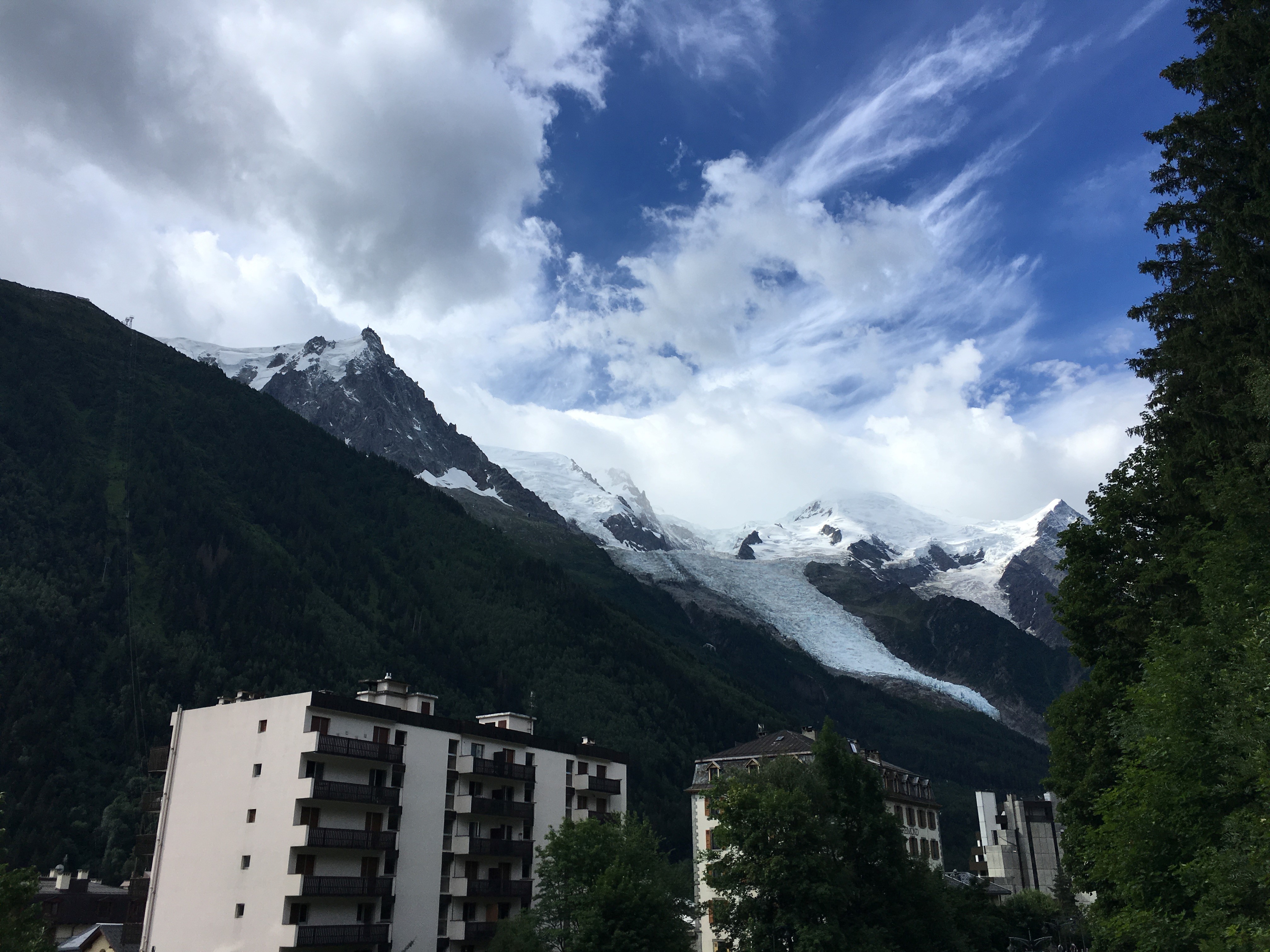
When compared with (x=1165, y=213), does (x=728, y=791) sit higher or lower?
lower

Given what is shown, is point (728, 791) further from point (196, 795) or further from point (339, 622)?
point (339, 622)

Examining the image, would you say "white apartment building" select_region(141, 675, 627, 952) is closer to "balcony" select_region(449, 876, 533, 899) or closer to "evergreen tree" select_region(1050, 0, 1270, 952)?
"balcony" select_region(449, 876, 533, 899)

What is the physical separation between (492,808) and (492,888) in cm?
535

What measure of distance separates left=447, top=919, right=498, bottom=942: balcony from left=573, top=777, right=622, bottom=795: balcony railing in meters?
13.6

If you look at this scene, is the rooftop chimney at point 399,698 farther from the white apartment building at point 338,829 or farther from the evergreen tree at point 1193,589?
the evergreen tree at point 1193,589

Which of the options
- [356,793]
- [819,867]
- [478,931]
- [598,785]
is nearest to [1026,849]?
[598,785]

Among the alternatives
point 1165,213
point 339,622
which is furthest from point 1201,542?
point 339,622

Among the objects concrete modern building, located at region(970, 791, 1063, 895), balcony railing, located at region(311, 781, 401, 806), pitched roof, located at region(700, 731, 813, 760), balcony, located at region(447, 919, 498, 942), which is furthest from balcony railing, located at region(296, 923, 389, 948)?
concrete modern building, located at region(970, 791, 1063, 895)

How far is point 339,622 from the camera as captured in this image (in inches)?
7736

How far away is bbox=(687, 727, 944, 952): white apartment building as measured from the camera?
79688 mm

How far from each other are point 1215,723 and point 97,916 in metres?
91.6

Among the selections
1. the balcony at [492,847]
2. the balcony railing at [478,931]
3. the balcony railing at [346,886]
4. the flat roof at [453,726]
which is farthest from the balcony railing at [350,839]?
the balcony railing at [478,931]

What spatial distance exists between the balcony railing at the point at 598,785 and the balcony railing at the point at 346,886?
19.7 m

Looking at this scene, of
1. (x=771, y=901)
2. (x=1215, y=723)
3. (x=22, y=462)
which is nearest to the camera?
(x=1215, y=723)
